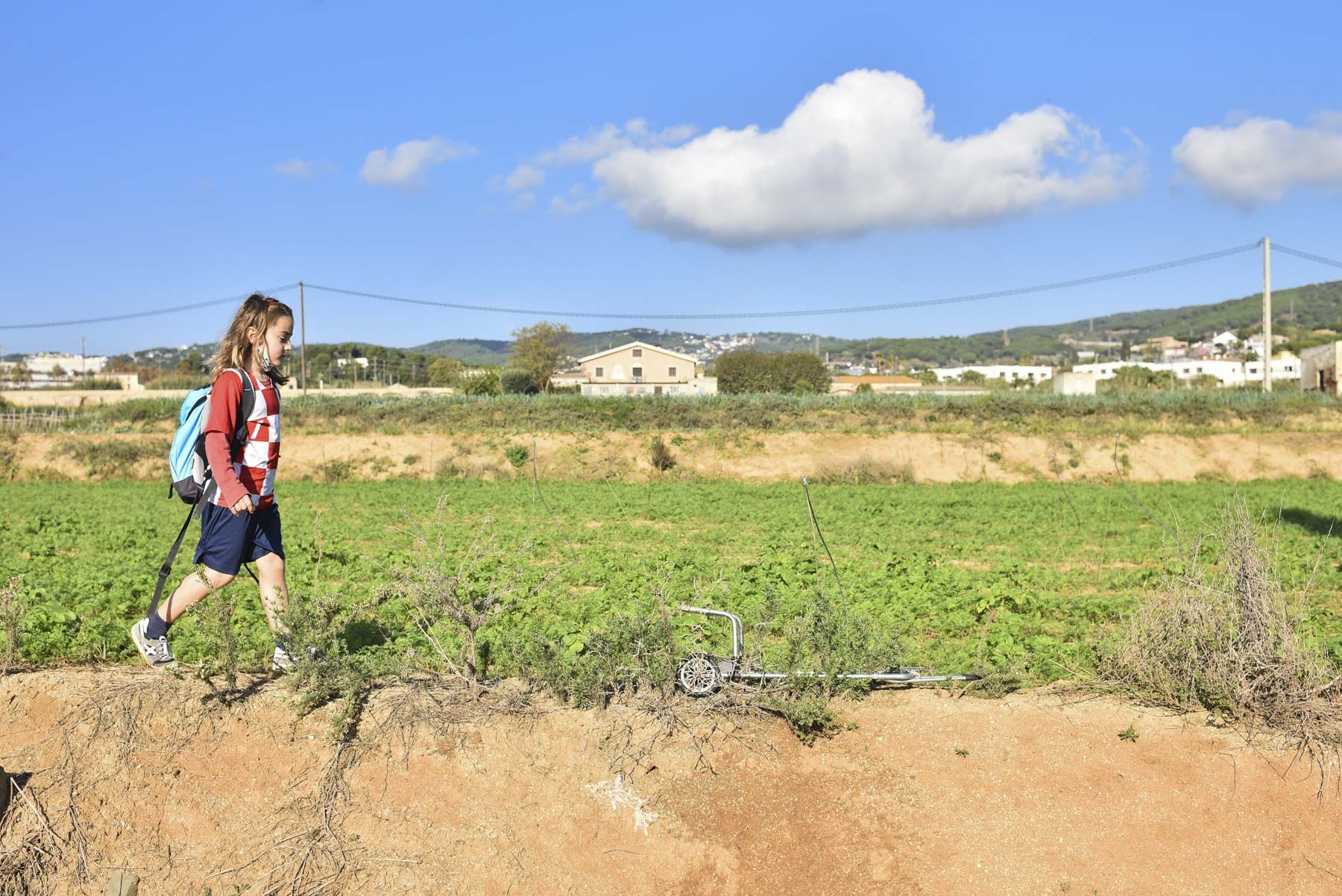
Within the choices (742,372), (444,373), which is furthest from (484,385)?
(444,373)

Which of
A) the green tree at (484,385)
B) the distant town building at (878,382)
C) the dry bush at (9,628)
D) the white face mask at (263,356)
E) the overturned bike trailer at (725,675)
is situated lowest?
the overturned bike trailer at (725,675)

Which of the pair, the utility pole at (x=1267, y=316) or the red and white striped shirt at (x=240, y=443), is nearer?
the red and white striped shirt at (x=240, y=443)

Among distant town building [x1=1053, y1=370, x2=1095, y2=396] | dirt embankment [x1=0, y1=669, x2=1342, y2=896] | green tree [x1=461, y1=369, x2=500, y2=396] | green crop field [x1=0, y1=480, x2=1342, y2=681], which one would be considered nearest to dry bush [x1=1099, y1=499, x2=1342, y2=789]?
dirt embankment [x1=0, y1=669, x2=1342, y2=896]

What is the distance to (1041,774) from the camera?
13.8ft

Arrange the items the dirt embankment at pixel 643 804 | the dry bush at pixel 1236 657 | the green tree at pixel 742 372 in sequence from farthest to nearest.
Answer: the green tree at pixel 742 372, the dry bush at pixel 1236 657, the dirt embankment at pixel 643 804

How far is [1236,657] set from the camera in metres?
4.43

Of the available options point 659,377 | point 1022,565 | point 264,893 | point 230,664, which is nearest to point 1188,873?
point 264,893

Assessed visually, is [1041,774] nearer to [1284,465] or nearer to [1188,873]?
[1188,873]

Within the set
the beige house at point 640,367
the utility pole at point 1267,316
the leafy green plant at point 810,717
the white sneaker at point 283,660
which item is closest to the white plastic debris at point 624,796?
the leafy green plant at point 810,717

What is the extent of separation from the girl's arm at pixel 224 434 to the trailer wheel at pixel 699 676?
2338 mm

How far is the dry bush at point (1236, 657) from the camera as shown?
14.1 feet

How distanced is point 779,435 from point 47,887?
985 inches

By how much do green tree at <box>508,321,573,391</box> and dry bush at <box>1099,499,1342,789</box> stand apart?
66.8 m

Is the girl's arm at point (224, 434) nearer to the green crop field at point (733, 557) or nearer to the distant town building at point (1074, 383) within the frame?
the green crop field at point (733, 557)
